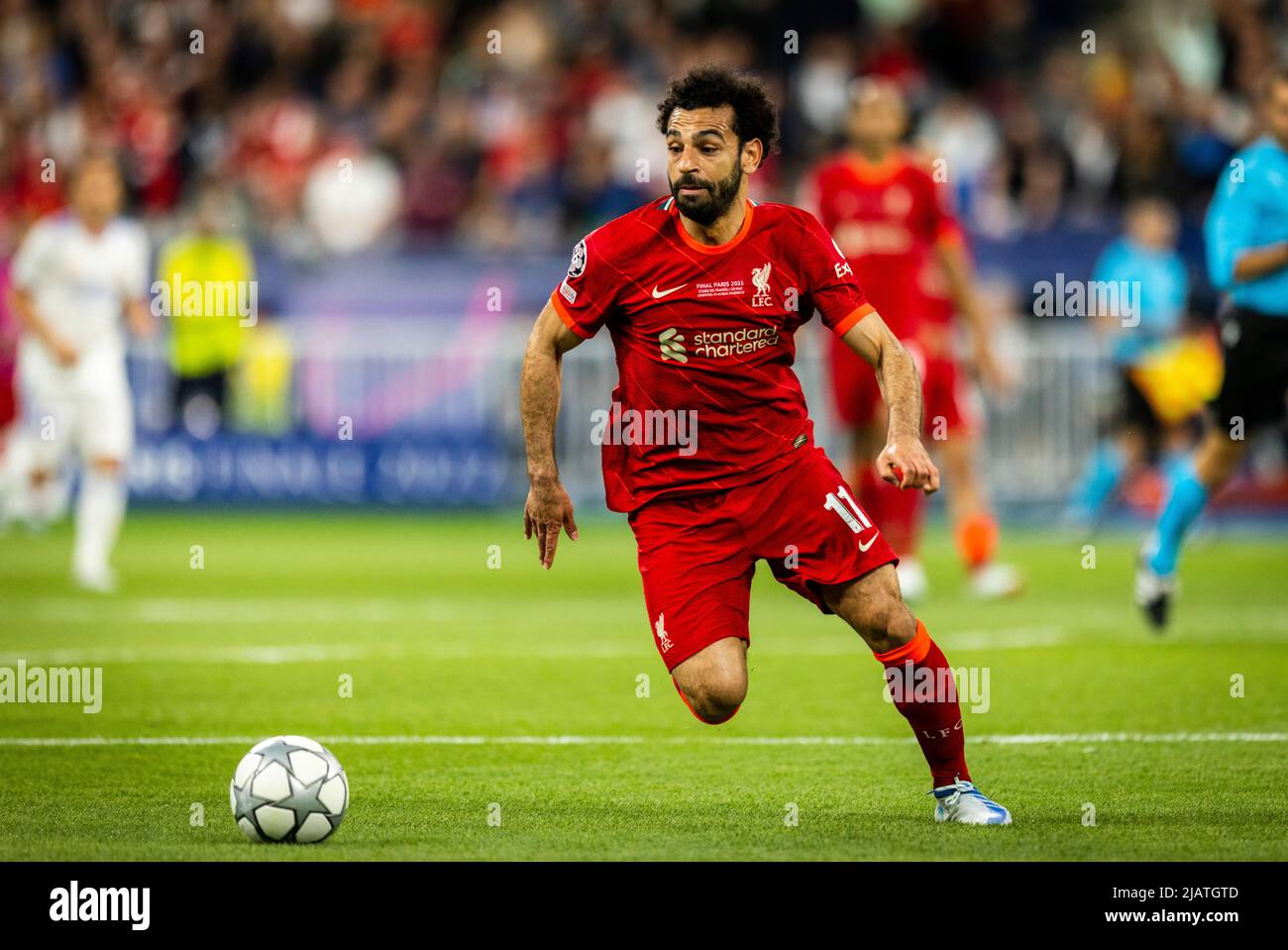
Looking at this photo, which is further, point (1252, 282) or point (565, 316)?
point (1252, 282)

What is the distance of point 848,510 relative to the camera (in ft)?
21.6

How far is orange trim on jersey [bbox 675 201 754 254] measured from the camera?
21.6ft

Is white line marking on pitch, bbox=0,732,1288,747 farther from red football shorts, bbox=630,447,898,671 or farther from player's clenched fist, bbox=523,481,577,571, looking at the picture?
player's clenched fist, bbox=523,481,577,571

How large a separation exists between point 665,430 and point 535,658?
406cm

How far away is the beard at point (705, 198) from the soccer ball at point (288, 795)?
1.96 meters

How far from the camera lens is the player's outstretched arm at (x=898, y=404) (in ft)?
19.8

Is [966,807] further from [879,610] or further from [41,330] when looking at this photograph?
[41,330]

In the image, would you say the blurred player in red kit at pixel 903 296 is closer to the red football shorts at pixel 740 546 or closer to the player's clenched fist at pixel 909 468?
Result: the red football shorts at pixel 740 546

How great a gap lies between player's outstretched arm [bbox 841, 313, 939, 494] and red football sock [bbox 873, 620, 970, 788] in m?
0.54

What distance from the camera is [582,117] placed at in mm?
22391

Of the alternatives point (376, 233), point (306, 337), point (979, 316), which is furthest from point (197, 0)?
point (979, 316)

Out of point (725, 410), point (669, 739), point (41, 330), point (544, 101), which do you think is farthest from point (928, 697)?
point (544, 101)

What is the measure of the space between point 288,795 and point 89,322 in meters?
9.18

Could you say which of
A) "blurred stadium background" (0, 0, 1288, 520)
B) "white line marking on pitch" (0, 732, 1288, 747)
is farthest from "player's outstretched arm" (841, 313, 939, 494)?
"blurred stadium background" (0, 0, 1288, 520)
